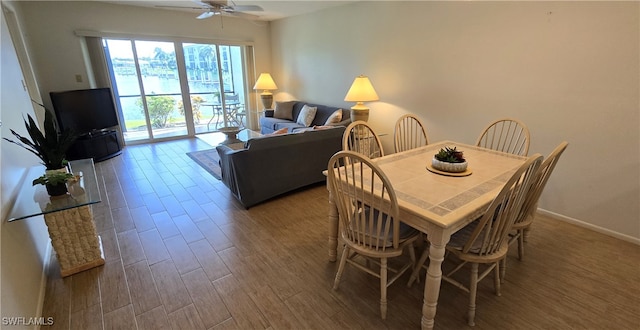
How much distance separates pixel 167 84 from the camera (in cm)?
580

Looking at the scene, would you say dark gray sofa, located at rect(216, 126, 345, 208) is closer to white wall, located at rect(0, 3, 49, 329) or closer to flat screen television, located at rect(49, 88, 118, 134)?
white wall, located at rect(0, 3, 49, 329)

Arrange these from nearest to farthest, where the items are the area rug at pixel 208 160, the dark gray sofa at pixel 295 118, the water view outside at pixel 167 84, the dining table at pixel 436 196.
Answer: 1. the dining table at pixel 436 196
2. the area rug at pixel 208 160
3. the dark gray sofa at pixel 295 118
4. the water view outside at pixel 167 84

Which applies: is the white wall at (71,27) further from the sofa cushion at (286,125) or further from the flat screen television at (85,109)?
the sofa cushion at (286,125)

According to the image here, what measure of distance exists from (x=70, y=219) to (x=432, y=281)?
2.36 metres

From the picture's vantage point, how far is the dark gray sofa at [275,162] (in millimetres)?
2963

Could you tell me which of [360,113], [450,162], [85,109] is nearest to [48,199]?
[450,162]

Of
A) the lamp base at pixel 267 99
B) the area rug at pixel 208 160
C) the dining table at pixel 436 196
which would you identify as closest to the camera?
the dining table at pixel 436 196

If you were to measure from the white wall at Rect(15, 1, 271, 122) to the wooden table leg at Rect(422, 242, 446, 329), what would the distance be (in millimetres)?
5931

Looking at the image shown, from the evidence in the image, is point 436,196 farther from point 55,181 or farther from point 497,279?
point 55,181

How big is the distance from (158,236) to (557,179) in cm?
374

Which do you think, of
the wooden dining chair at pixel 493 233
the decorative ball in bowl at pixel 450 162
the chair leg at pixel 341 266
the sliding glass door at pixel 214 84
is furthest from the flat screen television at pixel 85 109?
the wooden dining chair at pixel 493 233

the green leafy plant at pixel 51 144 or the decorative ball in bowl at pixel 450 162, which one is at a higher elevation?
the green leafy plant at pixel 51 144

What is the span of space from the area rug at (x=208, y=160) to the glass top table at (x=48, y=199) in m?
1.82

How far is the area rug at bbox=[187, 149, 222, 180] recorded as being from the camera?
13.5 ft
